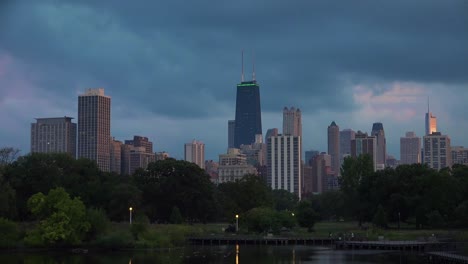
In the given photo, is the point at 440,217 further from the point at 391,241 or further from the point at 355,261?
the point at 355,261

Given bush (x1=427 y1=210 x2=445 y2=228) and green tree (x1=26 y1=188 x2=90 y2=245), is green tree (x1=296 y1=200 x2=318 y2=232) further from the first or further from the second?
green tree (x1=26 y1=188 x2=90 y2=245)

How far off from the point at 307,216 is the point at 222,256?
107 feet

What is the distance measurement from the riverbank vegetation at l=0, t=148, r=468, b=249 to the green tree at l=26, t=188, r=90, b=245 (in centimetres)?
10

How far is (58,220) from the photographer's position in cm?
7550

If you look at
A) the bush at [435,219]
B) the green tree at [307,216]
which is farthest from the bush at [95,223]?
the bush at [435,219]

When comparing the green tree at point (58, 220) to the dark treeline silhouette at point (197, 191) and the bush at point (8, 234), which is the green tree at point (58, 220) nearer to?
the bush at point (8, 234)

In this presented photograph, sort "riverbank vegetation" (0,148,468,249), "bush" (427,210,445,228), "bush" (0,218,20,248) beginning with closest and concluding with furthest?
"bush" (0,218,20,248)
"riverbank vegetation" (0,148,468,249)
"bush" (427,210,445,228)

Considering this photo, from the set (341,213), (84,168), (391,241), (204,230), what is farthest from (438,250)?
(341,213)

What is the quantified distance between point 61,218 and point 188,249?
13.3 meters

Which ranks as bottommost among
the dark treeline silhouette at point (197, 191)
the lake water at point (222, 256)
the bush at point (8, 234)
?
the lake water at point (222, 256)

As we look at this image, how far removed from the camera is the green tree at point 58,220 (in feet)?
245

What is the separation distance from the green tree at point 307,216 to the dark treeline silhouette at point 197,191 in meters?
0.18

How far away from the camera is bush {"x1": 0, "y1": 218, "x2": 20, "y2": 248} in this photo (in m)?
73.5

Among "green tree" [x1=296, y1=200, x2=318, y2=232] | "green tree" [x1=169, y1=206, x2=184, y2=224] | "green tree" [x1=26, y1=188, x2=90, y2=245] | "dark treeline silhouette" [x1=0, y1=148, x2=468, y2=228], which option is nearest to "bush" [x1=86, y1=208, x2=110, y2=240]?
"green tree" [x1=26, y1=188, x2=90, y2=245]
